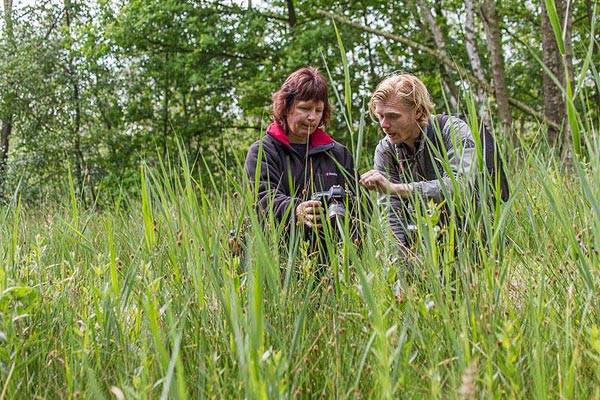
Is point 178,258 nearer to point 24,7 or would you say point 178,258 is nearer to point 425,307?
point 425,307

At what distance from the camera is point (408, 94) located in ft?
9.89

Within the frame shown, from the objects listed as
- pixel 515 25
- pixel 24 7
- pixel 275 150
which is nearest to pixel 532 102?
pixel 515 25

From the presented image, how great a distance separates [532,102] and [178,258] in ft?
47.8

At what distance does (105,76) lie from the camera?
14.9 metres

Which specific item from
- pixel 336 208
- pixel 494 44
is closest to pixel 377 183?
pixel 336 208

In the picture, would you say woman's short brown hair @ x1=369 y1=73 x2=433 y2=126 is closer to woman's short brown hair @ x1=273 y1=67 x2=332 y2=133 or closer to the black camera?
woman's short brown hair @ x1=273 y1=67 x2=332 y2=133

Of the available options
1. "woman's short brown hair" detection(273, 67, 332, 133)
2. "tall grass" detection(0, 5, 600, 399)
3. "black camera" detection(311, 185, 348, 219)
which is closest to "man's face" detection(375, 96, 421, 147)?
"woman's short brown hair" detection(273, 67, 332, 133)

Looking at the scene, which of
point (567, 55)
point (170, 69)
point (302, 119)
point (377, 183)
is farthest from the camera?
point (170, 69)

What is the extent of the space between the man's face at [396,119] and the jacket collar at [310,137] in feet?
1.03

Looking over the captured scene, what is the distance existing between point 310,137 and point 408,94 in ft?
1.88

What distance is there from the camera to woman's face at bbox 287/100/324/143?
130 inches

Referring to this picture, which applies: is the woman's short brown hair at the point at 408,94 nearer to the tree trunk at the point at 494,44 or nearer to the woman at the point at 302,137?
the woman at the point at 302,137

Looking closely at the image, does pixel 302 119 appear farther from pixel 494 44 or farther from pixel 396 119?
pixel 494 44

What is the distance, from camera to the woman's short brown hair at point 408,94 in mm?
3023
